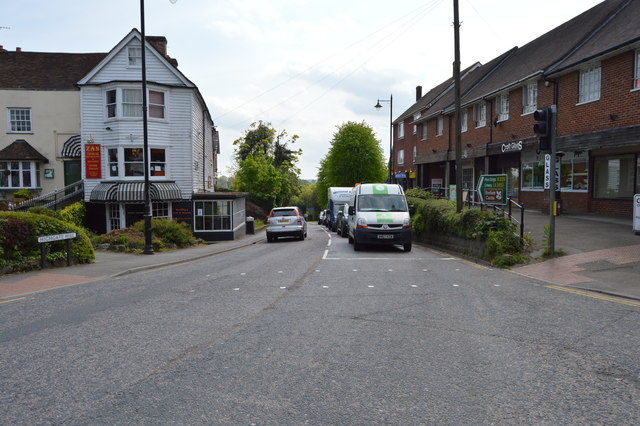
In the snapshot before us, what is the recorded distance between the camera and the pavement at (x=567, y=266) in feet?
31.6

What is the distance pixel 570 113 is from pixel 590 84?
1.41 m

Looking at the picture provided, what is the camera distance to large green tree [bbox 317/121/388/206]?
55.2m

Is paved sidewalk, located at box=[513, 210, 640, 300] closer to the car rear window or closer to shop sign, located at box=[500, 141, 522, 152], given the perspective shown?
shop sign, located at box=[500, 141, 522, 152]

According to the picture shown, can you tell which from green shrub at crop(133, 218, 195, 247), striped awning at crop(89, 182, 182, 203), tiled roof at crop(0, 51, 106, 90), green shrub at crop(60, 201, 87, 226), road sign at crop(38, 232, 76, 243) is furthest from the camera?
tiled roof at crop(0, 51, 106, 90)

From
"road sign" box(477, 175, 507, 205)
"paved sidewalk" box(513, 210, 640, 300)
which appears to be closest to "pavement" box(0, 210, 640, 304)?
"paved sidewalk" box(513, 210, 640, 300)

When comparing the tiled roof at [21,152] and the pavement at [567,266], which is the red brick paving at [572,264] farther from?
the tiled roof at [21,152]

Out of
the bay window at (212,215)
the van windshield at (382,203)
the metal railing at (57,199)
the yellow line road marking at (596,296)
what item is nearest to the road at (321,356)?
the yellow line road marking at (596,296)

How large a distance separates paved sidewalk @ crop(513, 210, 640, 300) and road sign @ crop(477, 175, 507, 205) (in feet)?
4.84

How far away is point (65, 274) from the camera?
1181cm

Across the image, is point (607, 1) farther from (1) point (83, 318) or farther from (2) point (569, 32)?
(1) point (83, 318)

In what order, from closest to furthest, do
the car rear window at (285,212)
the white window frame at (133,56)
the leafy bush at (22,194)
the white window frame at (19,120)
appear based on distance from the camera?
the car rear window at (285,212)
the white window frame at (133,56)
the leafy bush at (22,194)
the white window frame at (19,120)

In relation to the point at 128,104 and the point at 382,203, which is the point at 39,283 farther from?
the point at 128,104

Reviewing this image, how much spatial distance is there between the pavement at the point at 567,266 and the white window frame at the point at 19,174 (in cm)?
1581

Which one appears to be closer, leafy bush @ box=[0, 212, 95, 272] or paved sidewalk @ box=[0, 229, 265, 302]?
paved sidewalk @ box=[0, 229, 265, 302]
